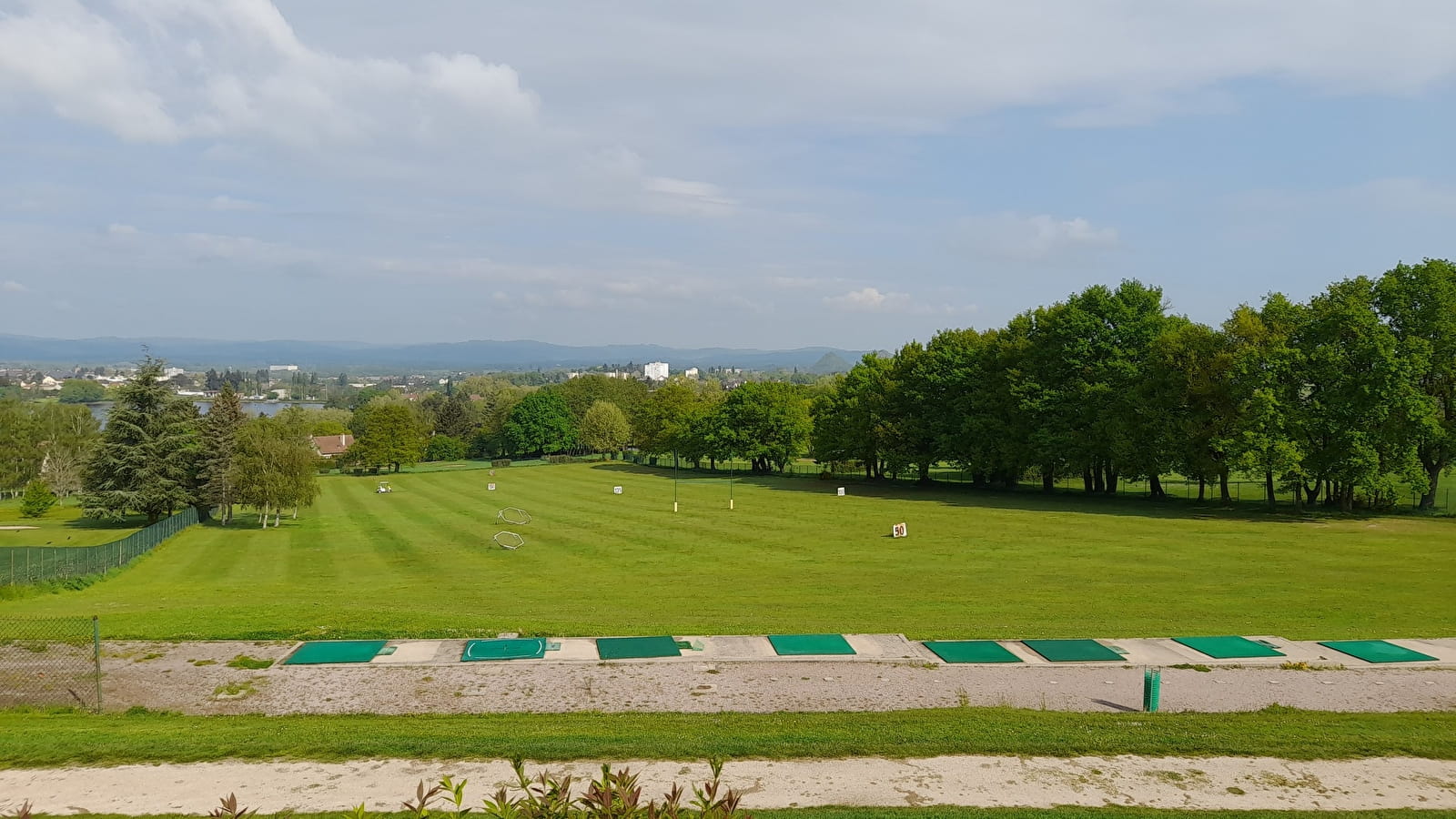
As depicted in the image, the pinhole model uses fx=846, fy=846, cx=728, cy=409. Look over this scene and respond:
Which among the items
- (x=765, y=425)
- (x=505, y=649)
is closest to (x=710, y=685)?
(x=505, y=649)

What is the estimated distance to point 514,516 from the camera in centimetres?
5419

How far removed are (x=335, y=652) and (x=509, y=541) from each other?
2734 cm

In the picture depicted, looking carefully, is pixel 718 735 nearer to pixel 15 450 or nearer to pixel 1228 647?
pixel 1228 647

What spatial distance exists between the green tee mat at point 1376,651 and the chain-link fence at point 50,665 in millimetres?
22940

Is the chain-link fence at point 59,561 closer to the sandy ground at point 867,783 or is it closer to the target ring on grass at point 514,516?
the target ring on grass at point 514,516

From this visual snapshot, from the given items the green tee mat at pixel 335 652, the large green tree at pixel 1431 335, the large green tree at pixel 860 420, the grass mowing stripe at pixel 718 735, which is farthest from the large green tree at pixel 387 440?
the large green tree at pixel 1431 335

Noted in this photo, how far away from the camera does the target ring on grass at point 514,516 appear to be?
168ft

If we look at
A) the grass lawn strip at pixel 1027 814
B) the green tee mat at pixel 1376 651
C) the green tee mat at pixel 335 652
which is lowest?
the green tee mat at pixel 335 652

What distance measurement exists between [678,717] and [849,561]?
22.1m

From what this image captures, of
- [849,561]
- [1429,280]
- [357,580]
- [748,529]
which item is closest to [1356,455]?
[1429,280]

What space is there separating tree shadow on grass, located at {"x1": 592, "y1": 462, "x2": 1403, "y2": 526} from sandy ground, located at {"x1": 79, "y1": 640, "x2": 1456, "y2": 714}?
1269 inches

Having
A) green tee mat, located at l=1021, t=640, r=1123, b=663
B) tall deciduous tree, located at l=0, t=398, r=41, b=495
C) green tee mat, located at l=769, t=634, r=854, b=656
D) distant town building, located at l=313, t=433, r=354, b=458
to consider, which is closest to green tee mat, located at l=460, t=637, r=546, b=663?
green tee mat, located at l=769, t=634, r=854, b=656

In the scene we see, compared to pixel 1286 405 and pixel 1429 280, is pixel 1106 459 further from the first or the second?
pixel 1429 280

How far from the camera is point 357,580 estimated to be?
33.1 metres
